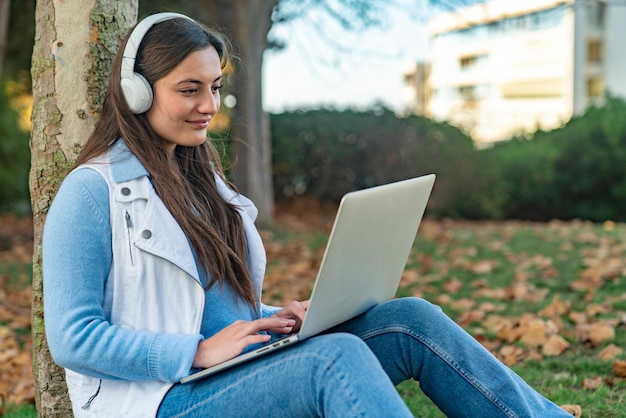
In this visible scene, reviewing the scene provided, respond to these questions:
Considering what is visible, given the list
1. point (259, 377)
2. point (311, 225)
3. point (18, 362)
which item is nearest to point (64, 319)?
point (259, 377)

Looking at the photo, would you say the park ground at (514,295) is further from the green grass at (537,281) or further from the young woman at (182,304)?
the young woman at (182,304)

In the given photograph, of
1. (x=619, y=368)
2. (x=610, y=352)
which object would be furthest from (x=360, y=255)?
(x=610, y=352)

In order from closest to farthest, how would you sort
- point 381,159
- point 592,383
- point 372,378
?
point 372,378 → point 592,383 → point 381,159

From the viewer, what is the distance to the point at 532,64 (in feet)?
159

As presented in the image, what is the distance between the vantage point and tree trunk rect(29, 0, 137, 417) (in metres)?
2.61

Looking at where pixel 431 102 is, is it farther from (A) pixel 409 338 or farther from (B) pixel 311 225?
(A) pixel 409 338

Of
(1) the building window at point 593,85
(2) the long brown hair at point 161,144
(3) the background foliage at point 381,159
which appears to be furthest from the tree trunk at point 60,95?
(1) the building window at point 593,85

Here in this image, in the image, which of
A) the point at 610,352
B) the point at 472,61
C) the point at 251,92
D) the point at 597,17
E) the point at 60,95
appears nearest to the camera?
the point at 60,95

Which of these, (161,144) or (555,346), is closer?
(161,144)

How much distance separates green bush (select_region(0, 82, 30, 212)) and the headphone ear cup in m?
9.78

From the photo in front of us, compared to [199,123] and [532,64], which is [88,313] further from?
[532,64]

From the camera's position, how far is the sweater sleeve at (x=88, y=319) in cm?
191

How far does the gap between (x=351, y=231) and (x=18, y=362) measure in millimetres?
3101

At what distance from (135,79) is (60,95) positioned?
583 mm
